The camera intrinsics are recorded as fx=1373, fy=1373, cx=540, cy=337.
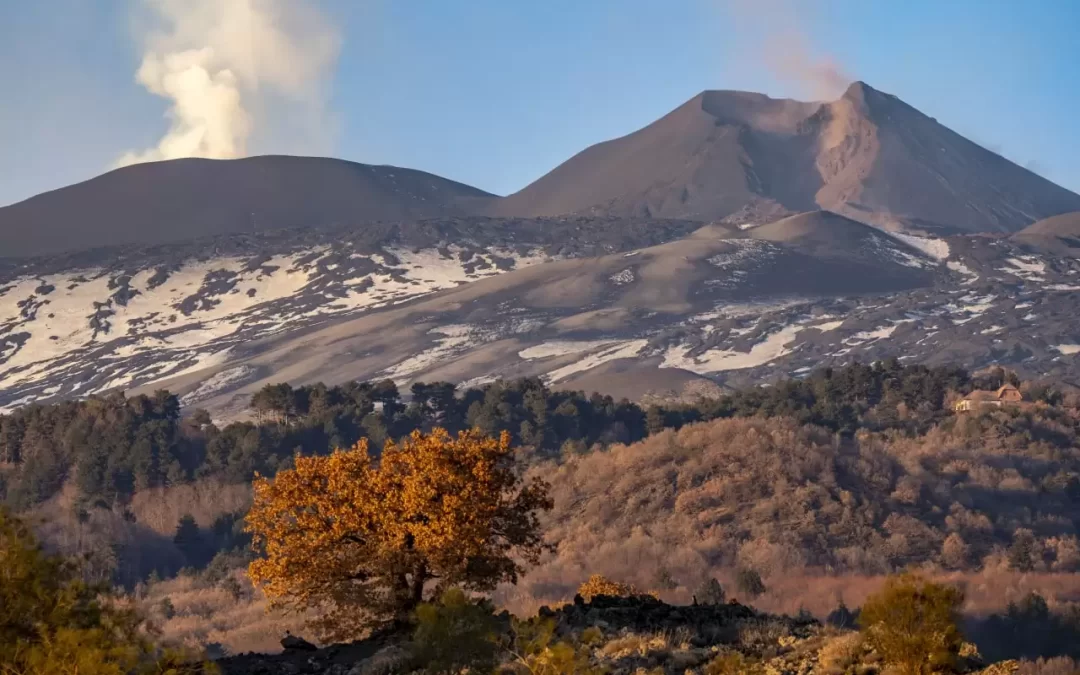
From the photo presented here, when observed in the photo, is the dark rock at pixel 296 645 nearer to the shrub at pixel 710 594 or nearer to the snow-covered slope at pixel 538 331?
the shrub at pixel 710 594

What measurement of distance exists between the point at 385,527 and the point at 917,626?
33.3 ft

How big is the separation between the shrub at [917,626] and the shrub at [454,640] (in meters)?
4.49

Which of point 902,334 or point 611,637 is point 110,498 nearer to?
point 611,637

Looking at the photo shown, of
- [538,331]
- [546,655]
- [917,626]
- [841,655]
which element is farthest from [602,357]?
[546,655]

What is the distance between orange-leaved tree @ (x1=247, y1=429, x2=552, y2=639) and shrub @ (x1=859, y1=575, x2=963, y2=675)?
881 cm

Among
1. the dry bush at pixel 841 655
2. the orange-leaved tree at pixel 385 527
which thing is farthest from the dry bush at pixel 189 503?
the dry bush at pixel 841 655

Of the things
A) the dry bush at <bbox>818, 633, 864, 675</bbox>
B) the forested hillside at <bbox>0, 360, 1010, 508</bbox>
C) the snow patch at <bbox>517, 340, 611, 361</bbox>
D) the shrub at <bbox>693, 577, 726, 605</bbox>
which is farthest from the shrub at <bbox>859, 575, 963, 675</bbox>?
the snow patch at <bbox>517, 340, 611, 361</bbox>

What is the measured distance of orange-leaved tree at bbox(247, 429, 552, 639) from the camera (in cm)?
2125

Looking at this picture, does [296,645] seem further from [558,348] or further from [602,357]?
[558,348]

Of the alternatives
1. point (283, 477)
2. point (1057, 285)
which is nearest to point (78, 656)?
point (283, 477)

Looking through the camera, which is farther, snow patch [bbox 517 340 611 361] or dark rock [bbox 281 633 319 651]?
snow patch [bbox 517 340 611 361]

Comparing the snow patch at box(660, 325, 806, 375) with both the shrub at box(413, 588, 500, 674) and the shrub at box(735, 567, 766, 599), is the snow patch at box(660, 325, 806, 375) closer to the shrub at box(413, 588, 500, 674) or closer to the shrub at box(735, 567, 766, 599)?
the shrub at box(735, 567, 766, 599)

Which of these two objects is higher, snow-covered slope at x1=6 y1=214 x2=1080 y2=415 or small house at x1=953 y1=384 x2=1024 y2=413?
snow-covered slope at x1=6 y1=214 x2=1080 y2=415

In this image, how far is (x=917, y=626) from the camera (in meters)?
13.4
